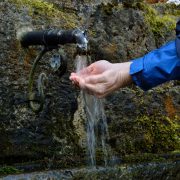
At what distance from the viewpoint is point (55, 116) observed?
223cm

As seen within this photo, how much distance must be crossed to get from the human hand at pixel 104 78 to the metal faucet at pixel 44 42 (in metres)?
0.38

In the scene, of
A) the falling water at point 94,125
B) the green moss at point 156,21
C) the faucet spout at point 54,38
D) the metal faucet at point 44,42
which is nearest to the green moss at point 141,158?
the falling water at point 94,125

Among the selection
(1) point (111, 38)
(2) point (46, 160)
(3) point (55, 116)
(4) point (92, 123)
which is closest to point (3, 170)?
(2) point (46, 160)

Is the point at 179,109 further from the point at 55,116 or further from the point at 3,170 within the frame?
the point at 3,170

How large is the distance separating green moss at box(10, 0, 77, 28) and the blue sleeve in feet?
3.06

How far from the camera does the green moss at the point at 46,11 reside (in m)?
2.21

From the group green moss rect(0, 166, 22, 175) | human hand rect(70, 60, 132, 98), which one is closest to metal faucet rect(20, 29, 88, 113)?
green moss rect(0, 166, 22, 175)

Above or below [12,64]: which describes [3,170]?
below

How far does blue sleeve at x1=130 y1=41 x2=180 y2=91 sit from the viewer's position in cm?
139

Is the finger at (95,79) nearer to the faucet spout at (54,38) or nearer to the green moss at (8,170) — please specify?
the faucet spout at (54,38)

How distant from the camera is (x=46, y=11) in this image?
2248mm

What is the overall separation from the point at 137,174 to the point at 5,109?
2.08 feet

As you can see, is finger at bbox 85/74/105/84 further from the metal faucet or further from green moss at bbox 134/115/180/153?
green moss at bbox 134/115/180/153

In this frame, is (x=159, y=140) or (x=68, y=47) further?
(x=159, y=140)
